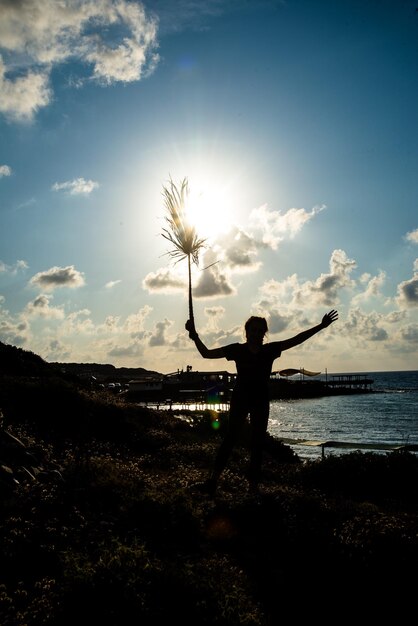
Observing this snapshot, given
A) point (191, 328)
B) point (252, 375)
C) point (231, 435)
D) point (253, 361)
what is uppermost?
point (191, 328)

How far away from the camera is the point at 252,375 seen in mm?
6441

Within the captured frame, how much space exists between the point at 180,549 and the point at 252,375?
245 cm

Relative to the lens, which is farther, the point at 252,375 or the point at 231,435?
the point at 231,435

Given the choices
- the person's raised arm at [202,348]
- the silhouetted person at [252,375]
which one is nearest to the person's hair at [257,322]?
the silhouetted person at [252,375]

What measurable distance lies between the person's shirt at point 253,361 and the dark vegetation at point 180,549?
155 centimetres

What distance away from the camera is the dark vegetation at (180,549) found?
11.6ft

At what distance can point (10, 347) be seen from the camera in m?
32.3

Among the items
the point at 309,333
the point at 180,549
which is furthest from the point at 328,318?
the point at 180,549

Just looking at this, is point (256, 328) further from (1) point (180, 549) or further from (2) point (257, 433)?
(1) point (180, 549)

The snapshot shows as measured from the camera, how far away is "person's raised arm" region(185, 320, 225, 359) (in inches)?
257

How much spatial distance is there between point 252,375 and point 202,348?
80 centimetres

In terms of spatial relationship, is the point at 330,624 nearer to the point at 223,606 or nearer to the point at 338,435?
the point at 223,606

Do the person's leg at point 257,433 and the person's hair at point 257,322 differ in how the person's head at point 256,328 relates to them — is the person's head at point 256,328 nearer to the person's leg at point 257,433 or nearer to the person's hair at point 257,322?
the person's hair at point 257,322

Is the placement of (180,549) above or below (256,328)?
below
